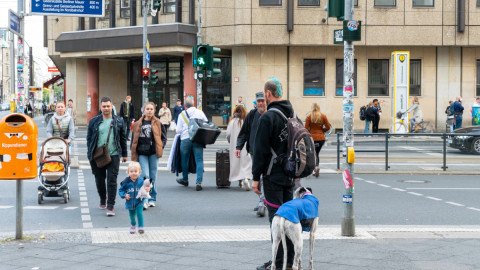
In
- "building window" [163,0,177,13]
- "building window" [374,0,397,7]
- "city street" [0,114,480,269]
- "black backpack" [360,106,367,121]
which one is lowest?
"city street" [0,114,480,269]

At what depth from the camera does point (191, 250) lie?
7512 millimetres

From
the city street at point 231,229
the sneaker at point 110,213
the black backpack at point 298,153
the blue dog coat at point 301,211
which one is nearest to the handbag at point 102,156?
the sneaker at point 110,213

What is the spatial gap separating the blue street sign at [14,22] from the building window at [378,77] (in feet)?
66.8

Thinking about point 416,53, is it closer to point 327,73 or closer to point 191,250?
point 327,73

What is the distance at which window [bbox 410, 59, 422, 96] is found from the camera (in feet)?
114

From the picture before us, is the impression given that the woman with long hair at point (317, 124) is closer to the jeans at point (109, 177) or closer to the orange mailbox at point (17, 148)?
the jeans at point (109, 177)

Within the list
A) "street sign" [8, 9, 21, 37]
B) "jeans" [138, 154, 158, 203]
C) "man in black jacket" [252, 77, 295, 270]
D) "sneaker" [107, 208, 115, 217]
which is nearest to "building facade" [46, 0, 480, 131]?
"street sign" [8, 9, 21, 37]

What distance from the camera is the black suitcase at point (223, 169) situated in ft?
44.6

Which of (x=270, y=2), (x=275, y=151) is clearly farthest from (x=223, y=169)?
(x=270, y=2)

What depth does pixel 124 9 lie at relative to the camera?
38.2 m

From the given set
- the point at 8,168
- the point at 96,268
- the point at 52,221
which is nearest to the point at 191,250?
the point at 96,268

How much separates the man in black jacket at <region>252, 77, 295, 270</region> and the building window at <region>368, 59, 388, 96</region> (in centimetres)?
2887

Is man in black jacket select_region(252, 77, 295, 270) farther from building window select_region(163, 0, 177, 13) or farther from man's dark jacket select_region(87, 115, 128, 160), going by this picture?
building window select_region(163, 0, 177, 13)

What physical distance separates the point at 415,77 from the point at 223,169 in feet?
76.4
